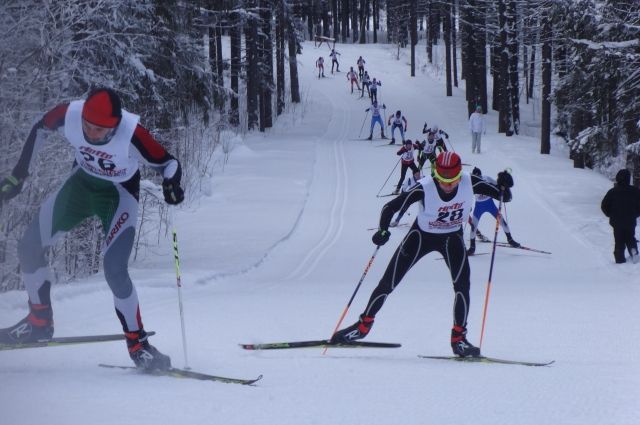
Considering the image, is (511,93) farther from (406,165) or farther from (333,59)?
(333,59)

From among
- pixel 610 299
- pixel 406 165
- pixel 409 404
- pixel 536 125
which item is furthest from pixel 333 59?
pixel 409 404

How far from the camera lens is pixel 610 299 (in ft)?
36.0

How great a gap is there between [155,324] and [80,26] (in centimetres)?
653

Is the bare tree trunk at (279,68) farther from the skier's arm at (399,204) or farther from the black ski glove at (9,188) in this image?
the black ski glove at (9,188)

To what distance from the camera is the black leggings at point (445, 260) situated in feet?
24.0

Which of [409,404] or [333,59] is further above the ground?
[333,59]

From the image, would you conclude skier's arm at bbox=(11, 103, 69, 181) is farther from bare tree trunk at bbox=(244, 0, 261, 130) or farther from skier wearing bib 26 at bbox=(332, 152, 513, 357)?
bare tree trunk at bbox=(244, 0, 261, 130)

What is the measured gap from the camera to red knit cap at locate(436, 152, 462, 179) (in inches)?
278

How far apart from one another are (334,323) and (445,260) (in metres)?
2.33

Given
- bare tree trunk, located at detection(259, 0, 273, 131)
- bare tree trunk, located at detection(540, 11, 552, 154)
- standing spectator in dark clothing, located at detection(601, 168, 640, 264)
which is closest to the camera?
standing spectator in dark clothing, located at detection(601, 168, 640, 264)

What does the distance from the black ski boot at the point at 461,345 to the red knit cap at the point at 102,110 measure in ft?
12.9

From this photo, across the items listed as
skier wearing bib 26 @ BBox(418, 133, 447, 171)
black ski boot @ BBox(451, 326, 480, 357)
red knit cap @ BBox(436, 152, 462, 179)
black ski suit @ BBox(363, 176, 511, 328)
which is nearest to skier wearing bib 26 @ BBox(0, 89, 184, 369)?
black ski suit @ BBox(363, 176, 511, 328)

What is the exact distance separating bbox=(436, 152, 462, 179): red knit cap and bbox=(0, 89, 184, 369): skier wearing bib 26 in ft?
8.76

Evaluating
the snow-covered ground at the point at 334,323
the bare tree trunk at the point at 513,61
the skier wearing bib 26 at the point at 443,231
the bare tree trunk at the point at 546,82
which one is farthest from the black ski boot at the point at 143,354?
the bare tree trunk at the point at 513,61
